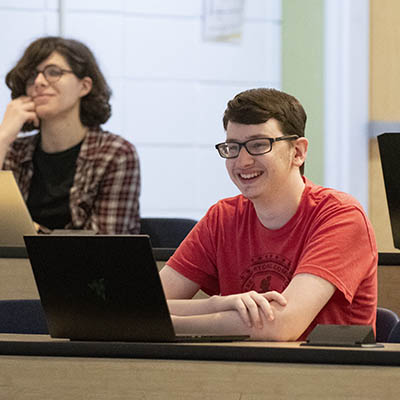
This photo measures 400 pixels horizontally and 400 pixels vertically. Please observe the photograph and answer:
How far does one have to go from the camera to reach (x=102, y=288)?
4.16 ft

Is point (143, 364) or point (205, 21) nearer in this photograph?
point (143, 364)

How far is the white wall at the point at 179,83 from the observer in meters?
4.26

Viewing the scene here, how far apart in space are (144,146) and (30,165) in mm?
1306

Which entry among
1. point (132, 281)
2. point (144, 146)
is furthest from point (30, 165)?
point (132, 281)

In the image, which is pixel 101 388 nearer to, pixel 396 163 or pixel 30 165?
pixel 396 163

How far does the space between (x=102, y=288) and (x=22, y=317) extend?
55cm

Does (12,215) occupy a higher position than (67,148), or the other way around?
(67,148)

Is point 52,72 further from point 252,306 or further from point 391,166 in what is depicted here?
point 252,306

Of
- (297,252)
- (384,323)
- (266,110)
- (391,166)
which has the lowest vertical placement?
(384,323)

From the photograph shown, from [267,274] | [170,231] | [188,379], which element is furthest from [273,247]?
[170,231]

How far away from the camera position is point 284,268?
68.7 inches

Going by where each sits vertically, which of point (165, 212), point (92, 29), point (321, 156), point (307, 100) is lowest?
point (165, 212)

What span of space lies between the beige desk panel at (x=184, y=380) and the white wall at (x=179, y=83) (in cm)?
316

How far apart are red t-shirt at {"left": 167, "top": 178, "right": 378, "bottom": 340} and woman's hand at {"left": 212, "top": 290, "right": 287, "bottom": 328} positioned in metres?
0.13
